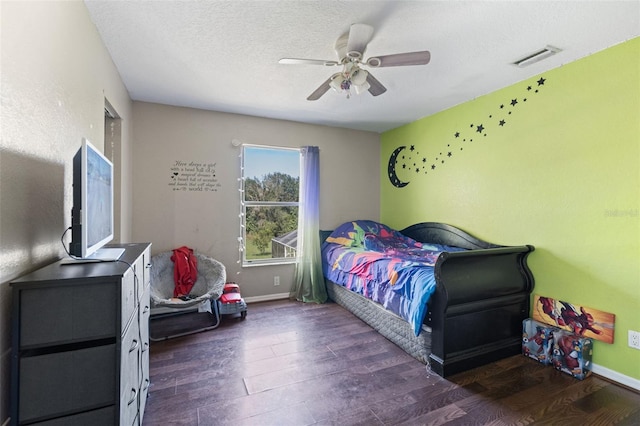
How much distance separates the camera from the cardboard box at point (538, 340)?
7.32 ft

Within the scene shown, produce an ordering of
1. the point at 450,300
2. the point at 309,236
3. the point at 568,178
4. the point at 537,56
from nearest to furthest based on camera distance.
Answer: the point at 450,300 → the point at 537,56 → the point at 568,178 → the point at 309,236

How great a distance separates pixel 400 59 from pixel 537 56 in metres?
1.20

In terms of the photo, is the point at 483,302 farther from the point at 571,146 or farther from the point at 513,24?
the point at 513,24

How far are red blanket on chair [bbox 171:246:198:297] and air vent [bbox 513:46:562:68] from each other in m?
3.56

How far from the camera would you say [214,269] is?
10.6 feet

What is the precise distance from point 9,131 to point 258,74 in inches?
73.9

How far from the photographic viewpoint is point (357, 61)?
1924mm

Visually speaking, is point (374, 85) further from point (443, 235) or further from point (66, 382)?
point (66, 382)

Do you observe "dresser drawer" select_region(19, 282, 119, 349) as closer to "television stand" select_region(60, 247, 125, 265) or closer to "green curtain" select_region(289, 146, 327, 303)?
"television stand" select_region(60, 247, 125, 265)

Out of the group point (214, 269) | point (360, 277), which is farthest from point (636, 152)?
point (214, 269)

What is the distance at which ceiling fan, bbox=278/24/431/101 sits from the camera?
1.72 metres

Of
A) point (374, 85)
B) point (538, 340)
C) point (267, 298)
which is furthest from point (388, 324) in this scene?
point (374, 85)

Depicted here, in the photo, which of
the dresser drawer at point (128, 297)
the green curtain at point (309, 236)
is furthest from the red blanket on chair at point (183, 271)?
the dresser drawer at point (128, 297)

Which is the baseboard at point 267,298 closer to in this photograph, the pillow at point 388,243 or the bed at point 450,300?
the bed at point 450,300
